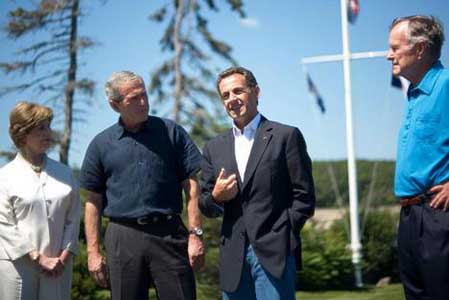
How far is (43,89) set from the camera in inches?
601

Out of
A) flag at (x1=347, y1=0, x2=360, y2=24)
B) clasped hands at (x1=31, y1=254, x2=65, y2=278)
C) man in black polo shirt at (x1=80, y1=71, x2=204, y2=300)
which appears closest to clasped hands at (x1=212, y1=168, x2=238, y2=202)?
man in black polo shirt at (x1=80, y1=71, x2=204, y2=300)

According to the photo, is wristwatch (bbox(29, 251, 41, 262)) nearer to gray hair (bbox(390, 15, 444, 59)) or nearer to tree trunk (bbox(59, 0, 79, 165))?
gray hair (bbox(390, 15, 444, 59))

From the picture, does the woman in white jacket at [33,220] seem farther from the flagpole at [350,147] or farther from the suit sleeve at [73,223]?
the flagpole at [350,147]

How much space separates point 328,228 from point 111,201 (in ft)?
44.8

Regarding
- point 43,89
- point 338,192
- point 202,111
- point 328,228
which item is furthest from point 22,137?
point 338,192

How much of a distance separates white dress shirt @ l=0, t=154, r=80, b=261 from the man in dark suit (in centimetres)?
106

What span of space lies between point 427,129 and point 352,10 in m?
14.9

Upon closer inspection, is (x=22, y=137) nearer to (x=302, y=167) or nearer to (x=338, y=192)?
(x=302, y=167)

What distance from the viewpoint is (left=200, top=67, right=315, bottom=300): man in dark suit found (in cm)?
360

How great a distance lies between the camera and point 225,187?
3.61m

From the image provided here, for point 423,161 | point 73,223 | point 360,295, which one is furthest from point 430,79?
point 360,295

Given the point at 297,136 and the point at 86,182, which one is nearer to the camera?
the point at 297,136

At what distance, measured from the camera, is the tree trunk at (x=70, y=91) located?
48.0 ft

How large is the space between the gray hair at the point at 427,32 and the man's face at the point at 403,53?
0.03m
